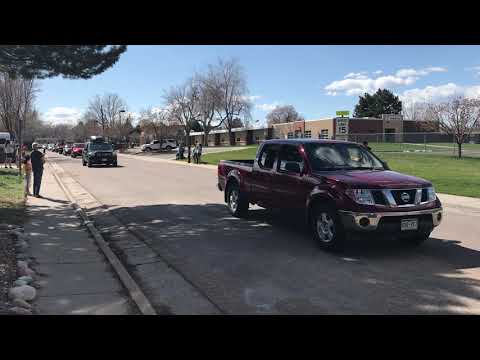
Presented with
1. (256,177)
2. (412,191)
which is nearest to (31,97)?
(256,177)

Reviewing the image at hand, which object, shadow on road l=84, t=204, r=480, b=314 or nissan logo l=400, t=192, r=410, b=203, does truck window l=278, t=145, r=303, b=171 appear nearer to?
shadow on road l=84, t=204, r=480, b=314

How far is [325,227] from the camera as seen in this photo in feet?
23.2

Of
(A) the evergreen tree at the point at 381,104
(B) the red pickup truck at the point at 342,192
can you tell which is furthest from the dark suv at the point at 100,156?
(A) the evergreen tree at the point at 381,104

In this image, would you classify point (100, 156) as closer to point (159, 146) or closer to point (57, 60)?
point (57, 60)

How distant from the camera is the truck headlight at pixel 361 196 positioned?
21.3 ft

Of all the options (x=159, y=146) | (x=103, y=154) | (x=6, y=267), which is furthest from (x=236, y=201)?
(x=159, y=146)

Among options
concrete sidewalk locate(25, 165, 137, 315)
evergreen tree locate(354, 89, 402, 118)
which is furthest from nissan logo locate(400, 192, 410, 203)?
evergreen tree locate(354, 89, 402, 118)

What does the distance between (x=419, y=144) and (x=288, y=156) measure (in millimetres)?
37383

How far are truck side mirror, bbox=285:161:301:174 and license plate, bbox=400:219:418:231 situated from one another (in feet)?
6.27

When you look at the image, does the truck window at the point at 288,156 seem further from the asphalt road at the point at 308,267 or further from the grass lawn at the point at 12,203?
the grass lawn at the point at 12,203

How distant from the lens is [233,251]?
7223 millimetres

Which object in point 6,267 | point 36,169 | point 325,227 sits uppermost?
point 36,169

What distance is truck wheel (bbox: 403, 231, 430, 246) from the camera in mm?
7130
